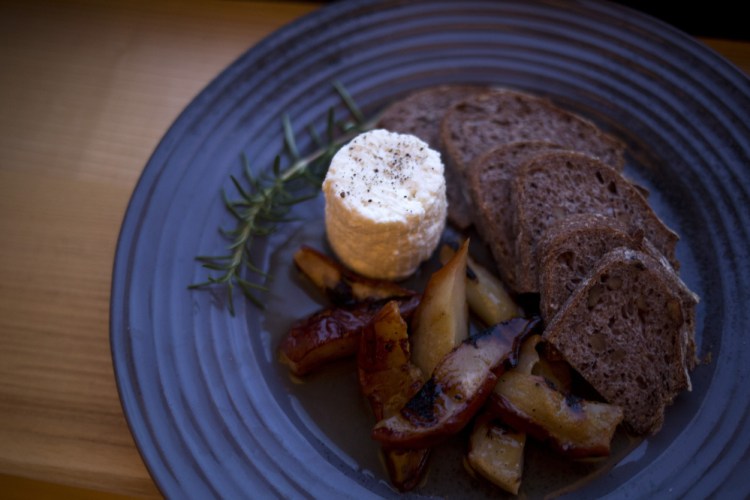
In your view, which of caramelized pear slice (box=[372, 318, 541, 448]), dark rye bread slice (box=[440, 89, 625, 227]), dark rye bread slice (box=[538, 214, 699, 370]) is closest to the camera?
caramelized pear slice (box=[372, 318, 541, 448])

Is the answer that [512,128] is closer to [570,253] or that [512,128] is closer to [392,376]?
[570,253]

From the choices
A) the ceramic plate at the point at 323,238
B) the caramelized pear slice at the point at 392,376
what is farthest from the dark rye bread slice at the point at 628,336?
the caramelized pear slice at the point at 392,376

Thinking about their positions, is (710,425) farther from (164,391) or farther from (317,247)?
(164,391)

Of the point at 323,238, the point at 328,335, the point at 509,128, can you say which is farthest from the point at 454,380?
the point at 509,128

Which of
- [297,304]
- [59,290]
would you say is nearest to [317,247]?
[297,304]

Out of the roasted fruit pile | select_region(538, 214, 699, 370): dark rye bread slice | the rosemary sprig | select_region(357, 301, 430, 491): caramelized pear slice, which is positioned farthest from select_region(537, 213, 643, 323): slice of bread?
the rosemary sprig

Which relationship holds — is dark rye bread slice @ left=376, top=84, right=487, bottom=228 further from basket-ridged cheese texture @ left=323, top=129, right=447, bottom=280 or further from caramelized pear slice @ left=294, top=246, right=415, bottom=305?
caramelized pear slice @ left=294, top=246, right=415, bottom=305
